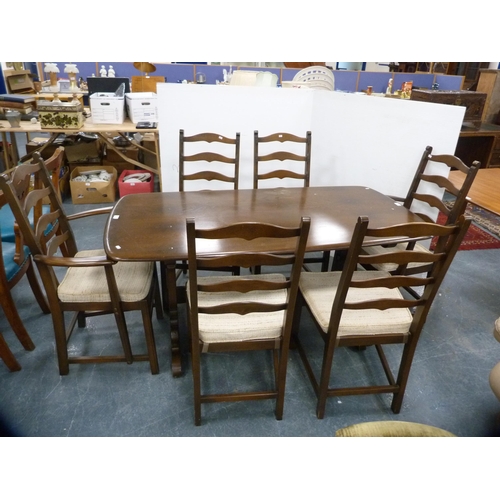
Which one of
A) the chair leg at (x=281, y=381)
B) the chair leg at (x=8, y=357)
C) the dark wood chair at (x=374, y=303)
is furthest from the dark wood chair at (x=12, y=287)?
the dark wood chair at (x=374, y=303)

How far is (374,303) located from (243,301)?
487 millimetres

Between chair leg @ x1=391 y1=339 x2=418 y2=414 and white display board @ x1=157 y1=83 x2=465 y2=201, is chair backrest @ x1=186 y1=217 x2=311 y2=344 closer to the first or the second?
chair leg @ x1=391 y1=339 x2=418 y2=414

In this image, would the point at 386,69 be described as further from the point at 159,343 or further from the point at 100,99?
the point at 159,343

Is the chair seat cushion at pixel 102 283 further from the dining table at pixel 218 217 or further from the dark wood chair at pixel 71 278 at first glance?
the dining table at pixel 218 217

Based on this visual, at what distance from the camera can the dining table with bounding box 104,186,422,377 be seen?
150 cm

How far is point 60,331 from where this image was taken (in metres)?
1.67

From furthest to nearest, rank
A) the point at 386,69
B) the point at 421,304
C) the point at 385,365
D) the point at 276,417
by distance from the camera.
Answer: the point at 386,69 < the point at 385,365 < the point at 276,417 < the point at 421,304

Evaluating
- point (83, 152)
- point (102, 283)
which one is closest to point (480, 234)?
point (102, 283)

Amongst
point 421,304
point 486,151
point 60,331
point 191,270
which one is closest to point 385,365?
point 421,304

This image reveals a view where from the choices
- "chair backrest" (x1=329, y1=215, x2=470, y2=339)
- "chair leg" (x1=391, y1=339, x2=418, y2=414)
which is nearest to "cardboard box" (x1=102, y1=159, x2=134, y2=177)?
"chair backrest" (x1=329, y1=215, x2=470, y2=339)

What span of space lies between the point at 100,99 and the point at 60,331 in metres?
2.56

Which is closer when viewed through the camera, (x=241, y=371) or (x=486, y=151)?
(x=241, y=371)

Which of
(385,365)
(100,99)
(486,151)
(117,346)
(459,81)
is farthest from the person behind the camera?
(459,81)

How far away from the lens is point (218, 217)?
1800mm
